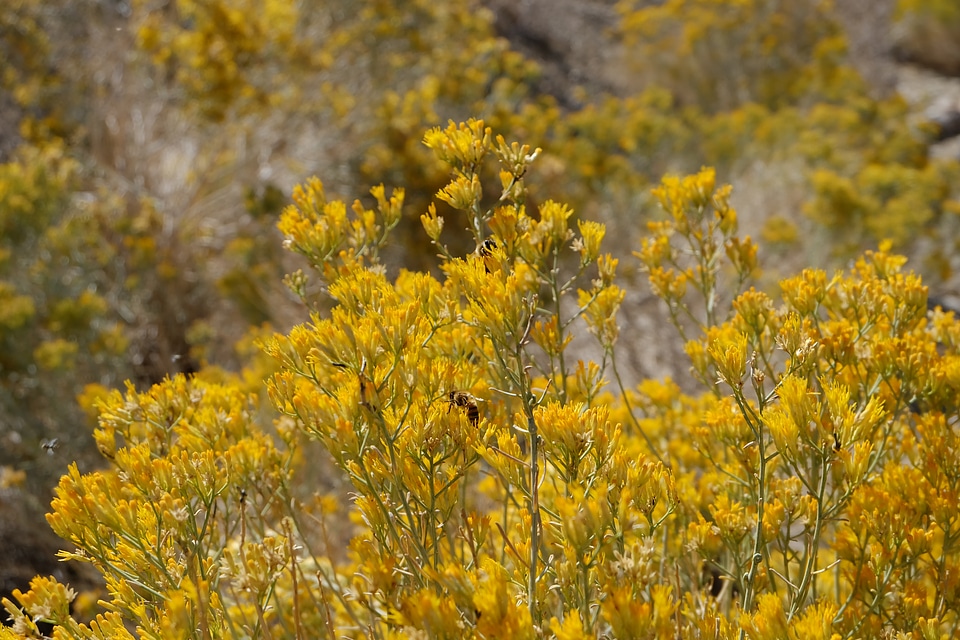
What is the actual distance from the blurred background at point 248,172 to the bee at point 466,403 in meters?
2.75

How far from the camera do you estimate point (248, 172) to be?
7488mm

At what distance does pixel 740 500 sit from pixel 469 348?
A: 2.45 feet

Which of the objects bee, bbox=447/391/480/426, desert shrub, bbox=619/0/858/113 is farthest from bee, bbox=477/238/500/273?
desert shrub, bbox=619/0/858/113

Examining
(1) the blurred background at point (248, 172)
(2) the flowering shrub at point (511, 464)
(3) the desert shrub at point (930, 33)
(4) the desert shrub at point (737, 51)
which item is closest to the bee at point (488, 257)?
(2) the flowering shrub at point (511, 464)

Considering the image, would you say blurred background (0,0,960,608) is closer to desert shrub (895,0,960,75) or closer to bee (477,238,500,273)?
bee (477,238,500,273)

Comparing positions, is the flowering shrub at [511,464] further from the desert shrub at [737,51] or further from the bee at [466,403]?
the desert shrub at [737,51]

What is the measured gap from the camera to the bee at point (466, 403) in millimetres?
1252

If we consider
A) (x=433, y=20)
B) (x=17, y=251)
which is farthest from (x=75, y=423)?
(x=433, y=20)

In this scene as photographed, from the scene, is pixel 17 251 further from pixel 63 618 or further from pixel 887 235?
pixel 887 235

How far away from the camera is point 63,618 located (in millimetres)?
1347

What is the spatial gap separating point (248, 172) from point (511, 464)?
7.03 m

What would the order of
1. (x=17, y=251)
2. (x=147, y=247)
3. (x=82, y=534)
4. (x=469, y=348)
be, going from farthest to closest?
(x=147, y=247) → (x=17, y=251) → (x=469, y=348) → (x=82, y=534)

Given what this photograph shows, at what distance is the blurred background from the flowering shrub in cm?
228

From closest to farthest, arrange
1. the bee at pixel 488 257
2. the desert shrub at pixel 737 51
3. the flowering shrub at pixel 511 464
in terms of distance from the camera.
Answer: the flowering shrub at pixel 511 464 → the bee at pixel 488 257 → the desert shrub at pixel 737 51
